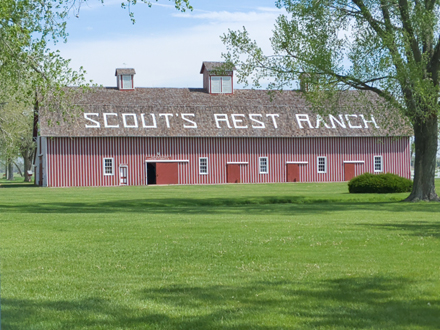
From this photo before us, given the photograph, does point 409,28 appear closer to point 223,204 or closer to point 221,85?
point 223,204

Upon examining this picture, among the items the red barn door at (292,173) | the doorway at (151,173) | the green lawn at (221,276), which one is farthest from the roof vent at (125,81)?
the green lawn at (221,276)

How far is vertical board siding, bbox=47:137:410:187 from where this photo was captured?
57031 millimetres

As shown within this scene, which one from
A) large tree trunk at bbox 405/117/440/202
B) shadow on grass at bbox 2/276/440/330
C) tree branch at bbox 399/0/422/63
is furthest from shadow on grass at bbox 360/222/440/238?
large tree trunk at bbox 405/117/440/202

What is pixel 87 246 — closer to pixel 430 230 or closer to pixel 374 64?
pixel 430 230

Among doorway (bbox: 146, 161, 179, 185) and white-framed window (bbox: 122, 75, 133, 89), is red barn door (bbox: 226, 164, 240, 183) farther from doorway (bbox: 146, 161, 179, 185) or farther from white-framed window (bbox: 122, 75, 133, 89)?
white-framed window (bbox: 122, 75, 133, 89)

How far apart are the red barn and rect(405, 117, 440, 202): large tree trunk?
84.7 feet

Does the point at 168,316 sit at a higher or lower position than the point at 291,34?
lower

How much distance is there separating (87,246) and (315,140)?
50474 millimetres

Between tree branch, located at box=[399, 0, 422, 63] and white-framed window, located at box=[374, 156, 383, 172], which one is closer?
tree branch, located at box=[399, 0, 422, 63]

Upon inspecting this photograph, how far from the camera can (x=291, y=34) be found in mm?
29781

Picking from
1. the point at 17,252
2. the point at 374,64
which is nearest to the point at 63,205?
the point at 374,64

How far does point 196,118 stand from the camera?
61375mm

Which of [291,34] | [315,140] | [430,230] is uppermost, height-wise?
[291,34]

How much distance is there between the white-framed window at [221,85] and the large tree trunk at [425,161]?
38.1 m
